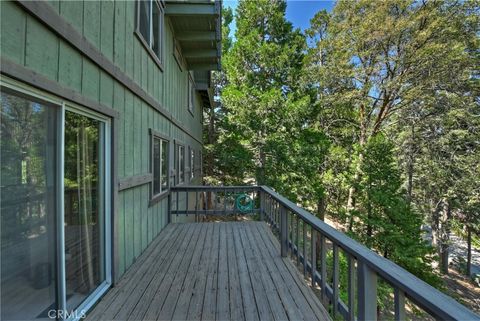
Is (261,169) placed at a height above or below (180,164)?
below

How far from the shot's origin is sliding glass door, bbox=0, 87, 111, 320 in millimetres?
1477

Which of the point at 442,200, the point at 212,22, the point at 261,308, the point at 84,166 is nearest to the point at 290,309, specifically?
the point at 261,308

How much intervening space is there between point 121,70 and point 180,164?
4192 mm

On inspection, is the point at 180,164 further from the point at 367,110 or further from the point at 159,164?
the point at 367,110

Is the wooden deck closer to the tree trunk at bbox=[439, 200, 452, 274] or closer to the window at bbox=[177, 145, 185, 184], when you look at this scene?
the window at bbox=[177, 145, 185, 184]

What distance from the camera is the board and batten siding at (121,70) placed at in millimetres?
1557

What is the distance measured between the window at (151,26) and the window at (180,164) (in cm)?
262

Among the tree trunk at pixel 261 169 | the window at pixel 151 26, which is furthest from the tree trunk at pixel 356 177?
the window at pixel 151 26

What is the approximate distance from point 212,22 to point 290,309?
18.2 feet

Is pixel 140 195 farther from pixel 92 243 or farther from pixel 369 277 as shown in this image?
pixel 369 277

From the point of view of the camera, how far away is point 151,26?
426 centimetres

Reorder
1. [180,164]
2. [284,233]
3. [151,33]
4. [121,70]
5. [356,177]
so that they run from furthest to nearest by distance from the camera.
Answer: [356,177] < [180,164] < [151,33] < [284,233] < [121,70]

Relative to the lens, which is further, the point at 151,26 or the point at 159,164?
the point at 159,164

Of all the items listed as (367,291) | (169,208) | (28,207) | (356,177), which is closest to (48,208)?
(28,207)
